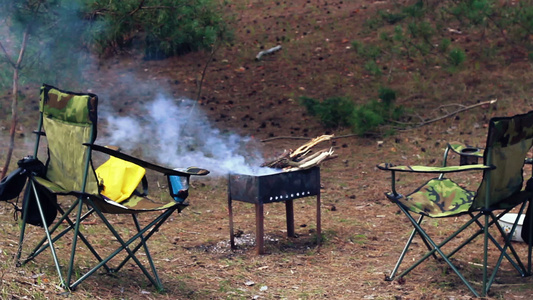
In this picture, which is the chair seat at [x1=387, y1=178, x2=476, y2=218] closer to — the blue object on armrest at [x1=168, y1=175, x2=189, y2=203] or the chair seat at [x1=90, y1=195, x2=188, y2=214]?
the blue object on armrest at [x1=168, y1=175, x2=189, y2=203]

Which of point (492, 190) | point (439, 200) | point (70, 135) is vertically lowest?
point (439, 200)

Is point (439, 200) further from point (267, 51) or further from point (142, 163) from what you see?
point (267, 51)

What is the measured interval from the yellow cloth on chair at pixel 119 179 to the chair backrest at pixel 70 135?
0.44m

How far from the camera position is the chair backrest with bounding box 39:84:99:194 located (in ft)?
12.2

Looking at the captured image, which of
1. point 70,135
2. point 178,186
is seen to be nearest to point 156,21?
point 178,186

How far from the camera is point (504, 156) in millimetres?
3934

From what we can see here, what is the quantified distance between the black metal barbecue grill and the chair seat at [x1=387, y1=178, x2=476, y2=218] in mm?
788

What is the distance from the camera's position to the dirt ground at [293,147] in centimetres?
419

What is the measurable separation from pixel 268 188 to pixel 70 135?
1.50m

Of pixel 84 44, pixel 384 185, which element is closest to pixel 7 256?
pixel 84 44

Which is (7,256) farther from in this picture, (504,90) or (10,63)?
(504,90)

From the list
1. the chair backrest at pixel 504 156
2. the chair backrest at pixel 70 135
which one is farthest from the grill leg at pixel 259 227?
the chair backrest at pixel 504 156

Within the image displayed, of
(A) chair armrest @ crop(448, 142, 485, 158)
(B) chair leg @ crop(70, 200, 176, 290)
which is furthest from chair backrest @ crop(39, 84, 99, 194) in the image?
(A) chair armrest @ crop(448, 142, 485, 158)

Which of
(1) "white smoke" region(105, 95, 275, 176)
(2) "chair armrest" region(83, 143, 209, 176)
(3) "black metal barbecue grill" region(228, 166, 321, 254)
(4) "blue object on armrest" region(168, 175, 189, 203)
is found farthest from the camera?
(1) "white smoke" region(105, 95, 275, 176)
